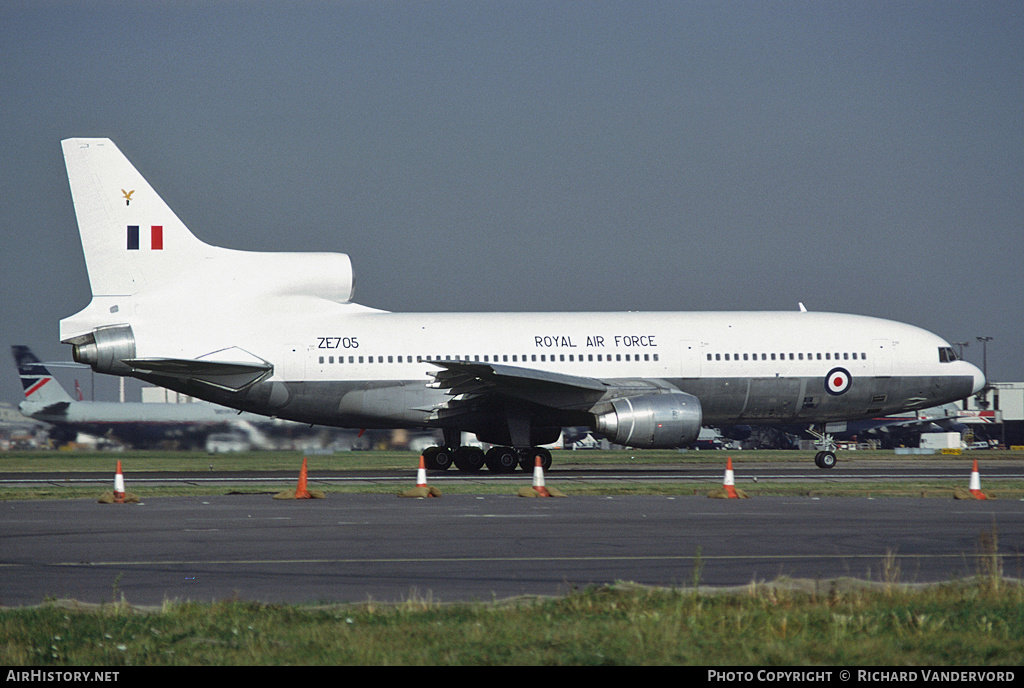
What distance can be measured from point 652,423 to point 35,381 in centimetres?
3298

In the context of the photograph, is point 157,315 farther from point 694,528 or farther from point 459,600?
point 459,600

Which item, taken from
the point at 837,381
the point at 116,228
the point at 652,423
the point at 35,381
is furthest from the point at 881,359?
the point at 35,381

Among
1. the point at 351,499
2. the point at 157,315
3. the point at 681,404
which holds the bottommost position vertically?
the point at 351,499

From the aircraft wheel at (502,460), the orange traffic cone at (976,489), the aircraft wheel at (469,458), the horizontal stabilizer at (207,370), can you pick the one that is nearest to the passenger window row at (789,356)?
the aircraft wheel at (502,460)

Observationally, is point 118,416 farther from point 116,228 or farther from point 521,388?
point 521,388

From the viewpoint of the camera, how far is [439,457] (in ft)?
109

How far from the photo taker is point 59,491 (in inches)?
941

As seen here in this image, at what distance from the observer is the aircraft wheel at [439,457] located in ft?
109

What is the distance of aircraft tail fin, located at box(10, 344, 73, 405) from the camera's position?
161 feet

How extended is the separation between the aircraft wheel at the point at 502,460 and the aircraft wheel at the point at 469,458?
86cm

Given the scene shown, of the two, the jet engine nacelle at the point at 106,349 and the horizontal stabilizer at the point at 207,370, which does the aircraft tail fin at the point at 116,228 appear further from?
the horizontal stabilizer at the point at 207,370

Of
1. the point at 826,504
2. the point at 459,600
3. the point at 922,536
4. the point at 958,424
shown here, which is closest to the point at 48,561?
the point at 459,600
